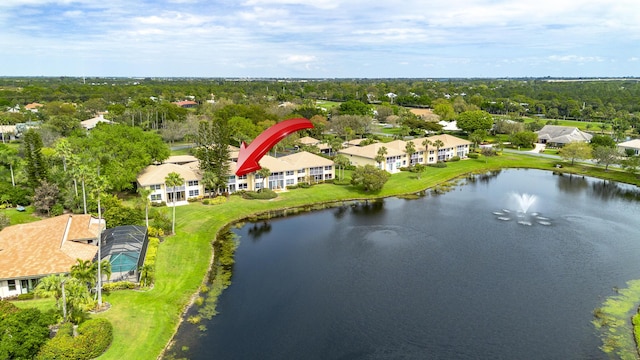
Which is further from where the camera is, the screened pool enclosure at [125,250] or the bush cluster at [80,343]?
the screened pool enclosure at [125,250]

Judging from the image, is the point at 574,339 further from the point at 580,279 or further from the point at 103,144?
the point at 103,144

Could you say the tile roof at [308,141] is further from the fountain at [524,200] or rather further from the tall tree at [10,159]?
the tall tree at [10,159]

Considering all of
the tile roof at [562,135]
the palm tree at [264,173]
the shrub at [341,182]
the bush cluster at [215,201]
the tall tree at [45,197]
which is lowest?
the bush cluster at [215,201]

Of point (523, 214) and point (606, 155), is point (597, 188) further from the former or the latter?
point (523, 214)

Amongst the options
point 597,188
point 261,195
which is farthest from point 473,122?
point 261,195

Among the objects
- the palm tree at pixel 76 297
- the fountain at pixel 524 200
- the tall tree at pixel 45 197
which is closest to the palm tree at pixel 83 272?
the palm tree at pixel 76 297

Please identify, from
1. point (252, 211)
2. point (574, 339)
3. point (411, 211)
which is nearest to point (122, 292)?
point (252, 211)

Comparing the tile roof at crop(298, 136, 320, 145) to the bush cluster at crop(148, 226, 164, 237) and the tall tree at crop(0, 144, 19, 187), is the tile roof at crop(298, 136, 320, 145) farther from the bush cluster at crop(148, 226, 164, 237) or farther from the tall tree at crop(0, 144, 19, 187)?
the tall tree at crop(0, 144, 19, 187)
